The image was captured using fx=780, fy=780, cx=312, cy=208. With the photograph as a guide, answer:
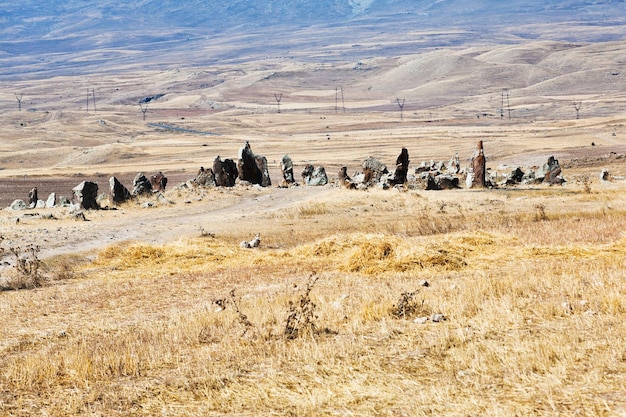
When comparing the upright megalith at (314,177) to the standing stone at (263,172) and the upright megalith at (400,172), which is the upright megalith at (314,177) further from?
the upright megalith at (400,172)

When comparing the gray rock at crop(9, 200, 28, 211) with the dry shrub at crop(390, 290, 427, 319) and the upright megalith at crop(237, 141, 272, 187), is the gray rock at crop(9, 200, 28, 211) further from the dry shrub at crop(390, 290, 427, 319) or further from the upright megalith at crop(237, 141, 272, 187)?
the dry shrub at crop(390, 290, 427, 319)

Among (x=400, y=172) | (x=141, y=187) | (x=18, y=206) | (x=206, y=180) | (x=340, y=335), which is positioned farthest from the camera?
(x=206, y=180)

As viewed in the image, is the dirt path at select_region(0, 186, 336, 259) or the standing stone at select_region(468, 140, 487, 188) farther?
the standing stone at select_region(468, 140, 487, 188)

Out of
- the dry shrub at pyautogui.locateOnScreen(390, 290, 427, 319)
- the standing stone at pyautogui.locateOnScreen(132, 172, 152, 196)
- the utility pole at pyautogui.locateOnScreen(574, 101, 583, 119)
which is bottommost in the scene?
the dry shrub at pyautogui.locateOnScreen(390, 290, 427, 319)

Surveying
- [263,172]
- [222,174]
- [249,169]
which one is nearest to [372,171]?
[263,172]

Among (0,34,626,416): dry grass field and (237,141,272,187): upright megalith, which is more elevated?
(237,141,272,187): upright megalith

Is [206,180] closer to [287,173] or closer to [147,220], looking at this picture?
[287,173]

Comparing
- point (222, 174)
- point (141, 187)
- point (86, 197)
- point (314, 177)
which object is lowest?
point (314, 177)

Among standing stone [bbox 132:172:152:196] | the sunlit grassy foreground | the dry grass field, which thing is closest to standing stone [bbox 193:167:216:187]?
standing stone [bbox 132:172:152:196]

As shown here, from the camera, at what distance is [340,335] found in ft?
37.7

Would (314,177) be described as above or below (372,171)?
below

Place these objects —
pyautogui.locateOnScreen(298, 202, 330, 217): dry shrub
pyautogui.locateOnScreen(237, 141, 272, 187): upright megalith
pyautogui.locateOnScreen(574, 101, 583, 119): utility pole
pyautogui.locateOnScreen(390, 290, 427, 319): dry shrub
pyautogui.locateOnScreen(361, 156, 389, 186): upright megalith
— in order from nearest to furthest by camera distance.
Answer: pyautogui.locateOnScreen(390, 290, 427, 319): dry shrub, pyautogui.locateOnScreen(298, 202, 330, 217): dry shrub, pyautogui.locateOnScreen(361, 156, 389, 186): upright megalith, pyautogui.locateOnScreen(237, 141, 272, 187): upright megalith, pyautogui.locateOnScreen(574, 101, 583, 119): utility pole

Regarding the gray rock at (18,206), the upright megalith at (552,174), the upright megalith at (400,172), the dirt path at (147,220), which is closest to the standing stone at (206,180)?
the dirt path at (147,220)

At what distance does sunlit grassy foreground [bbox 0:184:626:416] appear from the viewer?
28.5 ft
